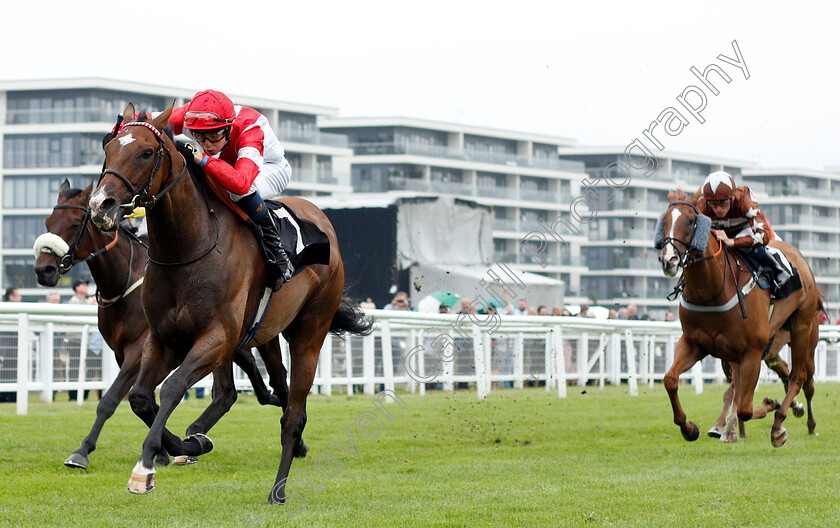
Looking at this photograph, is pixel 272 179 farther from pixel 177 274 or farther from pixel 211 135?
pixel 177 274

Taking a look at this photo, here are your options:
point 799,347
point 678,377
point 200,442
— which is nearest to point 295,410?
point 200,442

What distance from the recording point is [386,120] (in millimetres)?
71312

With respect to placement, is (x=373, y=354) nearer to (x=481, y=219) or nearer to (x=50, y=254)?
(x=50, y=254)

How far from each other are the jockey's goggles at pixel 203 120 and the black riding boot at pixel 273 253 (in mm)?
540

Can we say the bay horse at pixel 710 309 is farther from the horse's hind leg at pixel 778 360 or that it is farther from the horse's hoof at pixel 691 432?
the horse's hind leg at pixel 778 360

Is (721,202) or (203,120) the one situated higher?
(203,120)

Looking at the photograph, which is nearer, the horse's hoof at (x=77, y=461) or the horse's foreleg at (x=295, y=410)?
the horse's foreleg at (x=295, y=410)

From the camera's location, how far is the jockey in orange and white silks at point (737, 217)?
844 centimetres

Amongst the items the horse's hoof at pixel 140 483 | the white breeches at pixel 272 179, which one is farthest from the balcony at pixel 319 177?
the horse's hoof at pixel 140 483

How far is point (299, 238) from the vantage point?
247 inches

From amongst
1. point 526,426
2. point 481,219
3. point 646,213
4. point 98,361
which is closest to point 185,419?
point 98,361

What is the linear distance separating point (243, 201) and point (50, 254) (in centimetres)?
204

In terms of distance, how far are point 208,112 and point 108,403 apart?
2.02 meters

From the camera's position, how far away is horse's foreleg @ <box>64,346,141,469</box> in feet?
20.5
